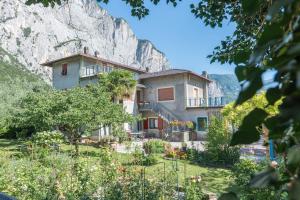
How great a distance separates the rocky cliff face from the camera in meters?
97.9

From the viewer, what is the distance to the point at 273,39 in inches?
18.9

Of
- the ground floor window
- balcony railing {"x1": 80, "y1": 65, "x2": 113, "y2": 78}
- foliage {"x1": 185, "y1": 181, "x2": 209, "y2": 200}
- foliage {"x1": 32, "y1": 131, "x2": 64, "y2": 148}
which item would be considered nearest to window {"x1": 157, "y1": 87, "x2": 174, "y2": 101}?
the ground floor window

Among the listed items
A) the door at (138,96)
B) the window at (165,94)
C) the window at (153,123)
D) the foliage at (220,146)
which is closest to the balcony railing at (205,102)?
the window at (165,94)

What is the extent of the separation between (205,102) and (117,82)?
8.45 meters

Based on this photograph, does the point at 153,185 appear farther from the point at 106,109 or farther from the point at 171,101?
the point at 171,101

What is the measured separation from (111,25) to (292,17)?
438 ft

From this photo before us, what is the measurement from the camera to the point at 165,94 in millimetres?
33031

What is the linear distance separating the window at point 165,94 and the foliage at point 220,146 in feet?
47.3

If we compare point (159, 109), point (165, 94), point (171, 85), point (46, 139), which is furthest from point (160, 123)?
point (46, 139)

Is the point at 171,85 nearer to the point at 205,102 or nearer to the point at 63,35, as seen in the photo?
the point at 205,102

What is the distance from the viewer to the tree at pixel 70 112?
19.2 m

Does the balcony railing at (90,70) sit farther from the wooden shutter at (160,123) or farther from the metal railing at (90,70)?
the wooden shutter at (160,123)

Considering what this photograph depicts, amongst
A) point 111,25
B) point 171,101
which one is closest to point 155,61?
point 111,25

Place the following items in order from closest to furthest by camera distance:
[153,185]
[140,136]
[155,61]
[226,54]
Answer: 1. [226,54]
2. [153,185]
3. [140,136]
4. [155,61]
